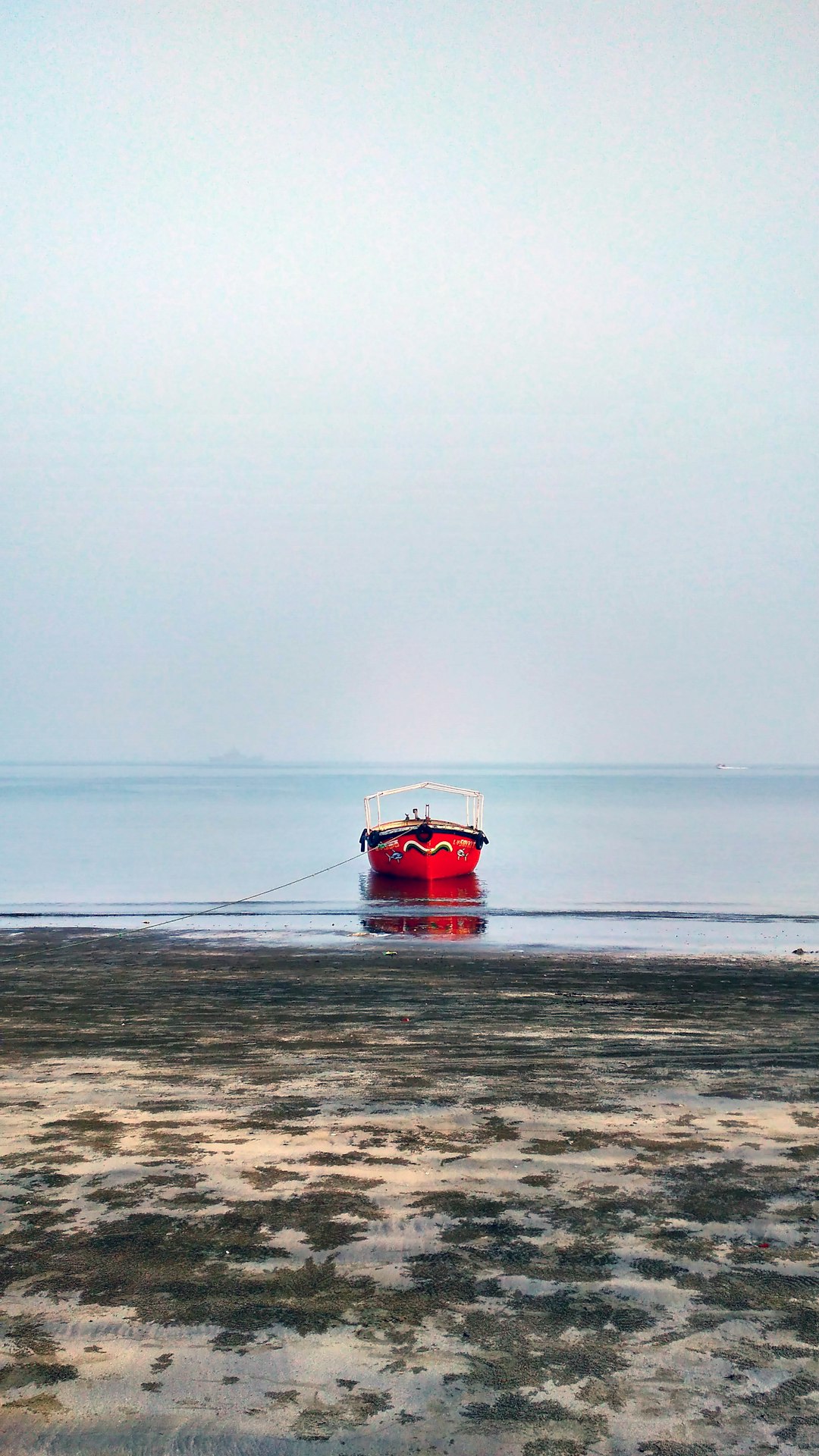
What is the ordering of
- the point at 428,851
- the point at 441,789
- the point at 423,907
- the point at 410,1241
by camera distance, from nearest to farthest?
the point at 410,1241
the point at 423,907
the point at 428,851
the point at 441,789

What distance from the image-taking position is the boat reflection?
23.1 metres

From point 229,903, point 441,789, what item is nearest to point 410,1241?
point 229,903

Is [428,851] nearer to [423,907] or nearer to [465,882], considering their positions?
[465,882]

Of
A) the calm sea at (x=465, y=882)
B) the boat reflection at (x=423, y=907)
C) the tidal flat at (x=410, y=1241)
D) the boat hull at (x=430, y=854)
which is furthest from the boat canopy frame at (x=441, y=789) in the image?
the tidal flat at (x=410, y=1241)

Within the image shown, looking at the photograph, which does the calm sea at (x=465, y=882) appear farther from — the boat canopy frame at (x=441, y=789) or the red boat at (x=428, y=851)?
the boat canopy frame at (x=441, y=789)

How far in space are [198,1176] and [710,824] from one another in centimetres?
7307

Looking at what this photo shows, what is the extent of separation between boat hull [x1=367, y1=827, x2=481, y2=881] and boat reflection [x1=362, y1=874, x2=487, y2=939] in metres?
0.32

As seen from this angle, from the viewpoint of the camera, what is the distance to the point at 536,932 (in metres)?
22.7

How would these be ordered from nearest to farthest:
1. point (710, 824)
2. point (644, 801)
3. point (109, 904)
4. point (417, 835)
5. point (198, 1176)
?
point (198, 1176), point (109, 904), point (417, 835), point (710, 824), point (644, 801)

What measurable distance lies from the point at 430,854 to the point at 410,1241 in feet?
94.5

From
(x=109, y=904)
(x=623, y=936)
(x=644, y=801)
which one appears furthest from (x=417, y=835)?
(x=644, y=801)

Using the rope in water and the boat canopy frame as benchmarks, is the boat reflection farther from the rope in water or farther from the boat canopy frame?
the boat canopy frame

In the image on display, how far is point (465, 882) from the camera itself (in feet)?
118

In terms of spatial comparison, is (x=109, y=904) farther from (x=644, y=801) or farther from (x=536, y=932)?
(x=644, y=801)
